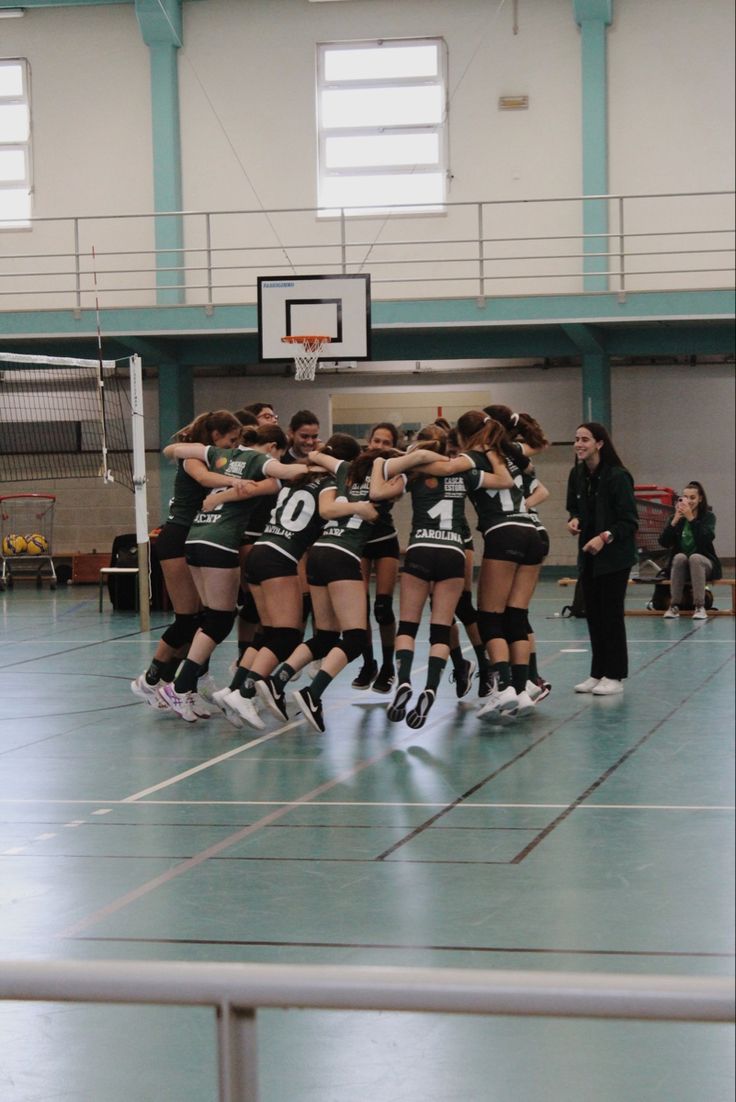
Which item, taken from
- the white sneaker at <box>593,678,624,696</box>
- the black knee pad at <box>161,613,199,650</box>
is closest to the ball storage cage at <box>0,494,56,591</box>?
the black knee pad at <box>161,613,199,650</box>

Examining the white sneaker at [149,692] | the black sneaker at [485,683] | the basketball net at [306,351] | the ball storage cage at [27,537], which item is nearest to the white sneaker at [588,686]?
the black sneaker at [485,683]

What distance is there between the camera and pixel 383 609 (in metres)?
7.45

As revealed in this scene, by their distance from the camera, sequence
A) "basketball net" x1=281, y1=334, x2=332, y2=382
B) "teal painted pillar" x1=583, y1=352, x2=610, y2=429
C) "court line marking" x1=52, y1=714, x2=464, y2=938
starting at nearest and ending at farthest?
"court line marking" x1=52, y1=714, x2=464, y2=938 < "basketball net" x1=281, y1=334, x2=332, y2=382 < "teal painted pillar" x1=583, y1=352, x2=610, y2=429

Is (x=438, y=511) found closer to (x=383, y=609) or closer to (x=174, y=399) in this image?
(x=383, y=609)

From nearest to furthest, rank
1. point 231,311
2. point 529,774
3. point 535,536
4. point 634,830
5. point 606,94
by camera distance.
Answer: point 634,830, point 529,774, point 535,536, point 231,311, point 606,94

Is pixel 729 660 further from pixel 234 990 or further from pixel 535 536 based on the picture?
pixel 234 990

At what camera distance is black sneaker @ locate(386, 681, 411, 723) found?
633cm

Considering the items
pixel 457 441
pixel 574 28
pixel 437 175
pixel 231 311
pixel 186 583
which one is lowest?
pixel 186 583

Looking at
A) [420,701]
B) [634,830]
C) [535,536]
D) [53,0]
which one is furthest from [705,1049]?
[53,0]

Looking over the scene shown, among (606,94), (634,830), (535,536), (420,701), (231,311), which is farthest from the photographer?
(606,94)

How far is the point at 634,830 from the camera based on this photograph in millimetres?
4645

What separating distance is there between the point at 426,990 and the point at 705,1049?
193 cm

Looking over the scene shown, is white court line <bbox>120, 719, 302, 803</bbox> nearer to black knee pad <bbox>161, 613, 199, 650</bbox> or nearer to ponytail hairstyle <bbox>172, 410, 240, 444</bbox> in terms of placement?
black knee pad <bbox>161, 613, 199, 650</bbox>

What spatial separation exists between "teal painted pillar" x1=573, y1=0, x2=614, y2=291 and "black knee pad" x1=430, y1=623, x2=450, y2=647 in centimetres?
1090
